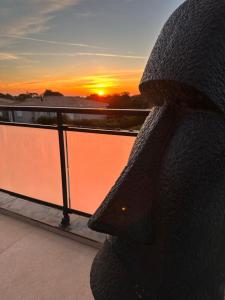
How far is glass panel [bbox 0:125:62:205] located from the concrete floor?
0.46 metres

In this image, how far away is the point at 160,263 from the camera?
82 cm

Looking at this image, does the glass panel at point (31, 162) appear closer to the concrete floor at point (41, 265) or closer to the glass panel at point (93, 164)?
the glass panel at point (93, 164)

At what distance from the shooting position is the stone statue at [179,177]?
0.73 m

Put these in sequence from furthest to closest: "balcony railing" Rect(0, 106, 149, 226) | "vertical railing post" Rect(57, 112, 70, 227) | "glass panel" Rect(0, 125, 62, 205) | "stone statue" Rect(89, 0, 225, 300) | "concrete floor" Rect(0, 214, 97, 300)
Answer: "glass panel" Rect(0, 125, 62, 205) → "vertical railing post" Rect(57, 112, 70, 227) → "balcony railing" Rect(0, 106, 149, 226) → "concrete floor" Rect(0, 214, 97, 300) → "stone statue" Rect(89, 0, 225, 300)

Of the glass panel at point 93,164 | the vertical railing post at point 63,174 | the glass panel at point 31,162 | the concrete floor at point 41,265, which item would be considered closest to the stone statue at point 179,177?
the concrete floor at point 41,265

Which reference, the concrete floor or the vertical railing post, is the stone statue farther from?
the vertical railing post

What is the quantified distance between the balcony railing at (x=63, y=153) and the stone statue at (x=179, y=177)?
1.65 metres

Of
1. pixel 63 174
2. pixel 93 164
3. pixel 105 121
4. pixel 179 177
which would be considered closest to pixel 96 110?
pixel 105 121

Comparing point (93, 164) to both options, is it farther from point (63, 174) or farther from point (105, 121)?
point (105, 121)

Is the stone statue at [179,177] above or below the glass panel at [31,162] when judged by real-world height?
above

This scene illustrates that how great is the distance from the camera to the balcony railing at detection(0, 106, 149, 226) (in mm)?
2850

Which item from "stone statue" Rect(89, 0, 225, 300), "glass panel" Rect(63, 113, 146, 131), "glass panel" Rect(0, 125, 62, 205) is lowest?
"glass panel" Rect(0, 125, 62, 205)

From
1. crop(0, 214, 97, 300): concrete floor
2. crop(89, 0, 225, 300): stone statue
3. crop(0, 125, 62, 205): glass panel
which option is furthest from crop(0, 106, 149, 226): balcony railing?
crop(89, 0, 225, 300): stone statue

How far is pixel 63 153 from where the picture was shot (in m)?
3.21
